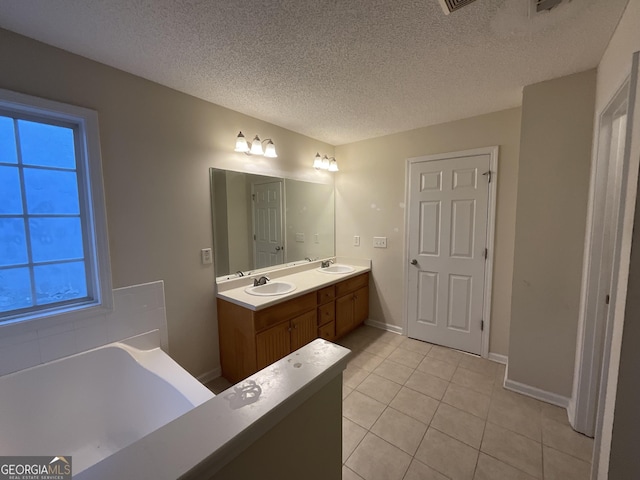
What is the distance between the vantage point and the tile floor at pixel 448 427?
142cm

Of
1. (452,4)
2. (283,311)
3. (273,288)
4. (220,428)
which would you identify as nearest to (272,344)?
(283,311)

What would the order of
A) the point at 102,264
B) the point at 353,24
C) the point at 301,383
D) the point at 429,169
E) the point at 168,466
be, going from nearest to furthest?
the point at 168,466, the point at 301,383, the point at 353,24, the point at 102,264, the point at 429,169

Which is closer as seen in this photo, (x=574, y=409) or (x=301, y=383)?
(x=301, y=383)

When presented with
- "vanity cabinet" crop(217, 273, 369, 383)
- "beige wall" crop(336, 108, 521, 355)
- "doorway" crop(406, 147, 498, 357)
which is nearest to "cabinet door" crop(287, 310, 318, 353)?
"vanity cabinet" crop(217, 273, 369, 383)

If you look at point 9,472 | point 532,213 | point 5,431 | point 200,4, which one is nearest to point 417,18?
point 200,4

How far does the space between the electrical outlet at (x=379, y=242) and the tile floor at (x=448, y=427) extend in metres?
1.25

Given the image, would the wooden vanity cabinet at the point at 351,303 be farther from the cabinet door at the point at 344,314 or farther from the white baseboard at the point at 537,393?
the white baseboard at the point at 537,393

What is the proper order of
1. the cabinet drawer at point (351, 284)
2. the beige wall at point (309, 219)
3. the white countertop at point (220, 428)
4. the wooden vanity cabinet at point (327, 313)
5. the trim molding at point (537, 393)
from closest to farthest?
the white countertop at point (220, 428)
the trim molding at point (537, 393)
the wooden vanity cabinet at point (327, 313)
the cabinet drawer at point (351, 284)
the beige wall at point (309, 219)

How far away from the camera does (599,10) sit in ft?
3.83

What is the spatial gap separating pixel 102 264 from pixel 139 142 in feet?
2.68

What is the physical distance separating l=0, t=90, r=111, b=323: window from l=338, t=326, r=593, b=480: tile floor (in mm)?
1869

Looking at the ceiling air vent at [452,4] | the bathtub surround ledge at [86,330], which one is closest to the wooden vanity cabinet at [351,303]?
the bathtub surround ledge at [86,330]

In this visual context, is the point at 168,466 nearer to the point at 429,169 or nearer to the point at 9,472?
the point at 9,472

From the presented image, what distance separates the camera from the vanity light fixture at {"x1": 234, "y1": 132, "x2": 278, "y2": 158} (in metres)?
2.15
